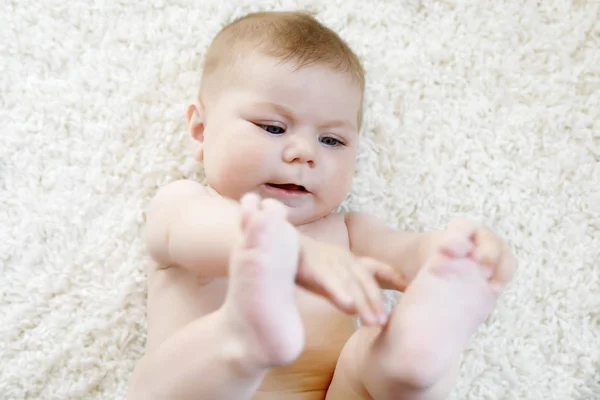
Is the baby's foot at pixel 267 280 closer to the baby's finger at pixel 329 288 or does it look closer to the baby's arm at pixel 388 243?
the baby's finger at pixel 329 288

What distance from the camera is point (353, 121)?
1.04m

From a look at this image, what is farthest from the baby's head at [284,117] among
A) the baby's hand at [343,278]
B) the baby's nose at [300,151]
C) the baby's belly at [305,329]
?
the baby's hand at [343,278]

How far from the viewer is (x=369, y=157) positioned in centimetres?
120

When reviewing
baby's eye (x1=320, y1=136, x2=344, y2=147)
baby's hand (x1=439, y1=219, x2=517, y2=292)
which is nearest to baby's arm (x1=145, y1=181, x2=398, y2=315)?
baby's hand (x1=439, y1=219, x2=517, y2=292)

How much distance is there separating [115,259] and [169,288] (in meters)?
0.19

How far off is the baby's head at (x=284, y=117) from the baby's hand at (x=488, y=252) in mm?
287

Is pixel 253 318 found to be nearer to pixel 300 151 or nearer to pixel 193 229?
pixel 193 229

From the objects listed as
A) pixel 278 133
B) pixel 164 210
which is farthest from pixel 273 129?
pixel 164 210

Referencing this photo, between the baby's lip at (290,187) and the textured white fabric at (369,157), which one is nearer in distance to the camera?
the baby's lip at (290,187)

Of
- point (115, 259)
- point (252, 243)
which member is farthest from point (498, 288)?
point (115, 259)

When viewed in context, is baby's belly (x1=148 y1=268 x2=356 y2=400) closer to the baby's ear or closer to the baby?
the baby

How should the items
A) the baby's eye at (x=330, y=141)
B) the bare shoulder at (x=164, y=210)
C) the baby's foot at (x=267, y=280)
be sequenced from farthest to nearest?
1. the baby's eye at (x=330, y=141)
2. the bare shoulder at (x=164, y=210)
3. the baby's foot at (x=267, y=280)

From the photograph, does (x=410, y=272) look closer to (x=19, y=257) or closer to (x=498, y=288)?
(x=498, y=288)

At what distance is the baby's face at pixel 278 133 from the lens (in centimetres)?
94
